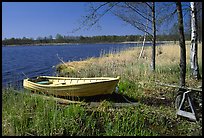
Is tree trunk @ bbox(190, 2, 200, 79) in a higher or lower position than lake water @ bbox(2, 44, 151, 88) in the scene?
higher

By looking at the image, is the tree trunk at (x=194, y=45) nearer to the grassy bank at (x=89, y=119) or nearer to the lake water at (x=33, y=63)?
the grassy bank at (x=89, y=119)

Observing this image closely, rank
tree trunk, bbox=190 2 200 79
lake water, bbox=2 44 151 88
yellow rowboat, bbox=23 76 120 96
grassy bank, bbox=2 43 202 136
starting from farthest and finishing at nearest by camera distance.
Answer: lake water, bbox=2 44 151 88 → tree trunk, bbox=190 2 200 79 → yellow rowboat, bbox=23 76 120 96 → grassy bank, bbox=2 43 202 136

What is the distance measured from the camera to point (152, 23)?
10.4 m

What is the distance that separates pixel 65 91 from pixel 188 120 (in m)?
3.59

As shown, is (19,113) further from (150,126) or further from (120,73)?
(120,73)

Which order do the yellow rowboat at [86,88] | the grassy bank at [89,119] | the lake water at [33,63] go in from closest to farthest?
the grassy bank at [89,119] < the yellow rowboat at [86,88] < the lake water at [33,63]

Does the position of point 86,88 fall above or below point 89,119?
above

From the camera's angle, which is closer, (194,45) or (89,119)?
(89,119)

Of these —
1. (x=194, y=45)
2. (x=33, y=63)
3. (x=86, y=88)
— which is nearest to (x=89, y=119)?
(x=86, y=88)

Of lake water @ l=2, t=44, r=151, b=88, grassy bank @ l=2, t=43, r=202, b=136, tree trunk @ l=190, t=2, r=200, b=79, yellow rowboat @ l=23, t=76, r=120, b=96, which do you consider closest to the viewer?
grassy bank @ l=2, t=43, r=202, b=136

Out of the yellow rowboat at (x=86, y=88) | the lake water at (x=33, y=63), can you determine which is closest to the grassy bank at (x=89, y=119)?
the yellow rowboat at (x=86, y=88)

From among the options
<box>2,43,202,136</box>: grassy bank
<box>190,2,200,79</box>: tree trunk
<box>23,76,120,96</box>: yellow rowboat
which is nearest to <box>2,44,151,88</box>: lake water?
<box>23,76,120,96</box>: yellow rowboat

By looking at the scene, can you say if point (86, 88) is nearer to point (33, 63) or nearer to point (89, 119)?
point (89, 119)

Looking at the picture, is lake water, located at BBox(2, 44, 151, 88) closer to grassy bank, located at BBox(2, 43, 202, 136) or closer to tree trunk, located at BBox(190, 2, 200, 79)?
grassy bank, located at BBox(2, 43, 202, 136)
